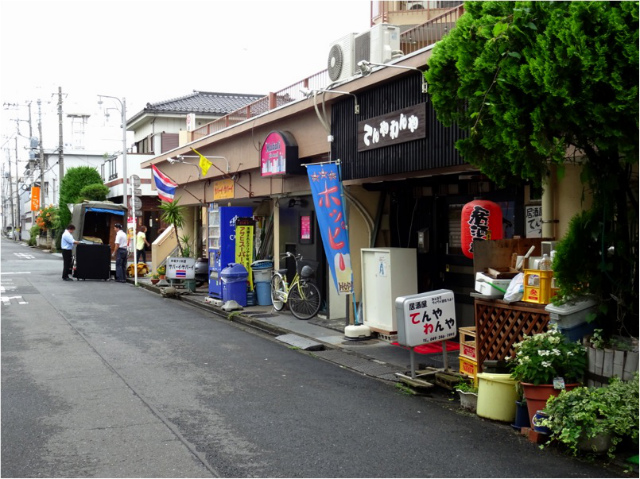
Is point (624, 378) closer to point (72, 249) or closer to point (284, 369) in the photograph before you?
point (284, 369)

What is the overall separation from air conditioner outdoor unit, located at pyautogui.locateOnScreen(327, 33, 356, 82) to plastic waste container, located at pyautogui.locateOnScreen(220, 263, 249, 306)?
234 inches

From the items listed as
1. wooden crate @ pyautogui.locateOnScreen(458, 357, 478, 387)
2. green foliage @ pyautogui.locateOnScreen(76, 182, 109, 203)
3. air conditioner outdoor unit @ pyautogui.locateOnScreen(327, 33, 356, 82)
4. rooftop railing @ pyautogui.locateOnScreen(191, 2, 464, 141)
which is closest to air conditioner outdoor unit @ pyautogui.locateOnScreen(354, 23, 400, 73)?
rooftop railing @ pyautogui.locateOnScreen(191, 2, 464, 141)

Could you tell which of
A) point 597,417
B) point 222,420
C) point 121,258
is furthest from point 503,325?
point 121,258

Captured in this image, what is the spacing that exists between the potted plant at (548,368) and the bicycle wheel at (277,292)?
9628 millimetres

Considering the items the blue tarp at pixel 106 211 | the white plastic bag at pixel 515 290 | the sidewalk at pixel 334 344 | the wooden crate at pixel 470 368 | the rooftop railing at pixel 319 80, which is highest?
the rooftop railing at pixel 319 80

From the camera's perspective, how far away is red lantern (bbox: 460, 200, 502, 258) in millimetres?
9227

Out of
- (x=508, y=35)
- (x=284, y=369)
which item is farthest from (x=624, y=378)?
(x=284, y=369)

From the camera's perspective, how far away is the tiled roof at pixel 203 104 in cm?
3944

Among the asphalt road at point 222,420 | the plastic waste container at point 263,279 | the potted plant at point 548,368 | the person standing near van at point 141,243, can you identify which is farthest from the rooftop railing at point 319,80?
the person standing near van at point 141,243

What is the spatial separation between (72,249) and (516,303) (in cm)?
2071

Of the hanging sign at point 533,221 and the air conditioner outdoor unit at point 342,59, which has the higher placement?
the air conditioner outdoor unit at point 342,59

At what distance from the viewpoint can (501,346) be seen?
312 inches

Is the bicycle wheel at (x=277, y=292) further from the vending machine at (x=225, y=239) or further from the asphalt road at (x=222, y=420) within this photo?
the asphalt road at (x=222, y=420)

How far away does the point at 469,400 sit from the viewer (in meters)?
7.64
